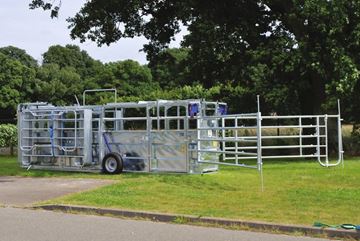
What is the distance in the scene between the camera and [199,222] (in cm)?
1023

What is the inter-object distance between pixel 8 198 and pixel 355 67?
48.6 feet

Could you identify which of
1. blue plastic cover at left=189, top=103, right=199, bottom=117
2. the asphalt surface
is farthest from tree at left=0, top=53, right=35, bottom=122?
blue plastic cover at left=189, top=103, right=199, bottom=117

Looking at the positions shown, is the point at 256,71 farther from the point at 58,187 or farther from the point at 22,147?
the point at 58,187

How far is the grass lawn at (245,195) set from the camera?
10.7 meters

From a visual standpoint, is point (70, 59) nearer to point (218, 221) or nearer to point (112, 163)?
point (112, 163)

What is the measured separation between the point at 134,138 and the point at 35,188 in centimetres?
430

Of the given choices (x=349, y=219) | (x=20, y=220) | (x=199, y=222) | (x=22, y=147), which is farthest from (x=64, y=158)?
(x=349, y=219)

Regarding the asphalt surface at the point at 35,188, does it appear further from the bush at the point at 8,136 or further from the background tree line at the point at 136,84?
the bush at the point at 8,136

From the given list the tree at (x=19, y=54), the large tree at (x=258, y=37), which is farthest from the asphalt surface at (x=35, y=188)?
the tree at (x=19, y=54)

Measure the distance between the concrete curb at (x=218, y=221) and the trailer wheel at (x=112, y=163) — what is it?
6328mm

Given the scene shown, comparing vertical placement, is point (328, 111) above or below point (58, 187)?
above

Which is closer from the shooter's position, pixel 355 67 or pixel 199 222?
pixel 199 222

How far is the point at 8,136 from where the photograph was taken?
3472 centimetres

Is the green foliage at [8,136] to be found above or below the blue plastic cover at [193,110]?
below
